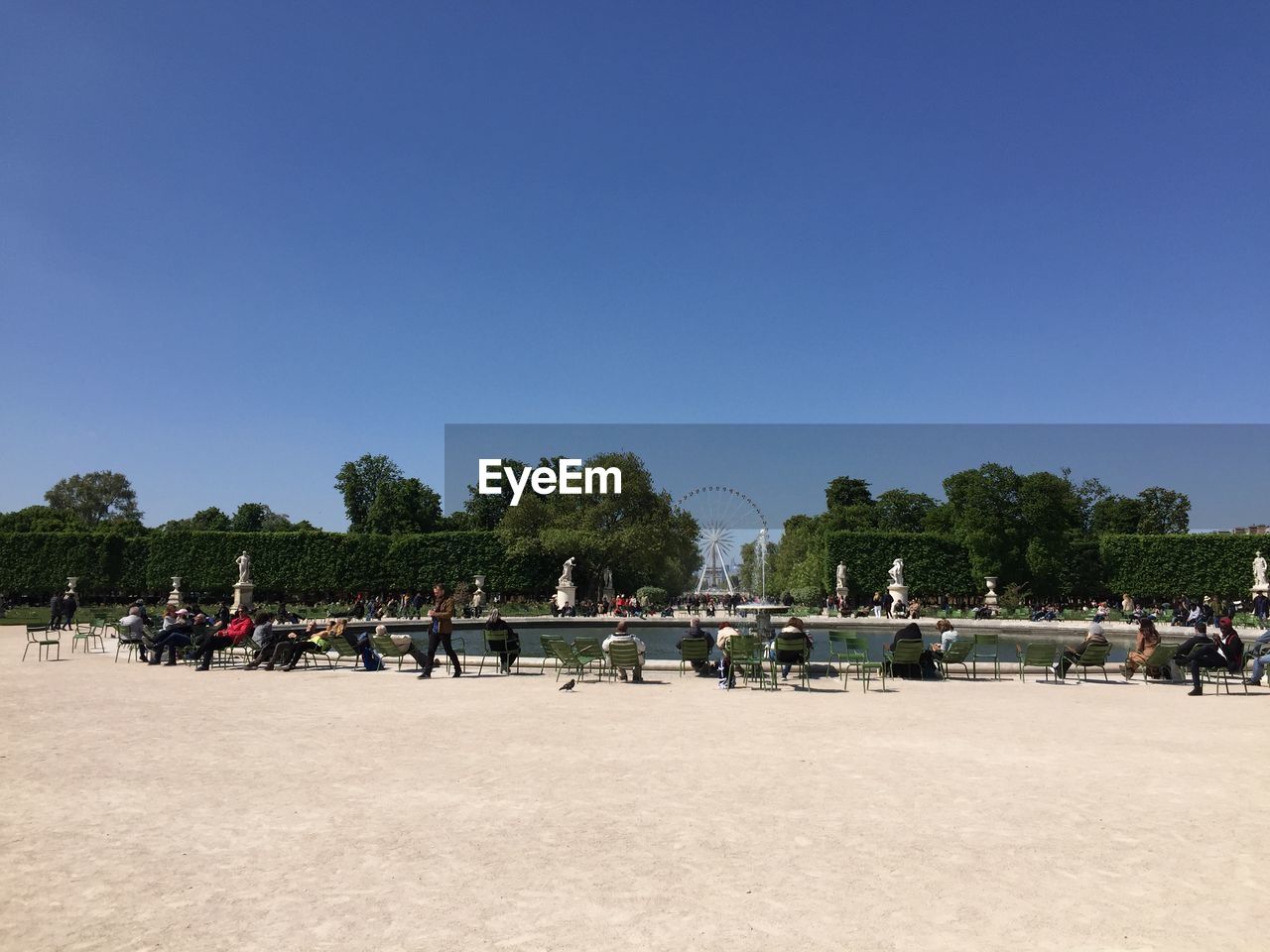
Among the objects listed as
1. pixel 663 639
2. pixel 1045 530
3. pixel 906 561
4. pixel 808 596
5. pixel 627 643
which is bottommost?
pixel 663 639

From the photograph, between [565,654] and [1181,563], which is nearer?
[565,654]

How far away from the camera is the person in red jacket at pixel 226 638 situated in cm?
1476

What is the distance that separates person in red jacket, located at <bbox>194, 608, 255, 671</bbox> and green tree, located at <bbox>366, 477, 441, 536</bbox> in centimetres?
4310

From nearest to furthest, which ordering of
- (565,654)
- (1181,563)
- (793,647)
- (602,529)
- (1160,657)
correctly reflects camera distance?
(793,647) → (565,654) → (1160,657) → (1181,563) → (602,529)

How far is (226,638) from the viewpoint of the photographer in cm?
1556

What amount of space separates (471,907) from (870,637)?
23.7 m

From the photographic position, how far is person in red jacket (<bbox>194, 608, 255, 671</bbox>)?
1476 centimetres

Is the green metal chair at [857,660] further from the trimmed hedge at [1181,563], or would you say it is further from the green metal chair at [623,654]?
the trimmed hedge at [1181,563]

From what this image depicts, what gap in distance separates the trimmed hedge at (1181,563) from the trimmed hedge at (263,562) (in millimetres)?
27413

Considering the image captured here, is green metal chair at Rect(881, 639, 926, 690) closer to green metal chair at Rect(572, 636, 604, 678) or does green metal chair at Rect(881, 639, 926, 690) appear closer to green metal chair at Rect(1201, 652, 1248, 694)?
green metal chair at Rect(1201, 652, 1248, 694)

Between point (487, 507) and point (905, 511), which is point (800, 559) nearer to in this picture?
point (905, 511)

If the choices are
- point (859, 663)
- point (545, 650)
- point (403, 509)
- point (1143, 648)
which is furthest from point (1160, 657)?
point (403, 509)

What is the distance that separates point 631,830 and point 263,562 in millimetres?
42199
